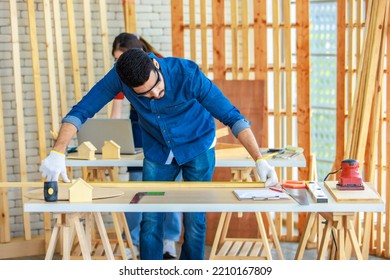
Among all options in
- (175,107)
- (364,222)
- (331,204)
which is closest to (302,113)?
(364,222)

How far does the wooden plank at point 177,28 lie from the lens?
7422 mm

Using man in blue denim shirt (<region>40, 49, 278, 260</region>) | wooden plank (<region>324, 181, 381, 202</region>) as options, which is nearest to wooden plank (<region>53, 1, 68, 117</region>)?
man in blue denim shirt (<region>40, 49, 278, 260</region>)

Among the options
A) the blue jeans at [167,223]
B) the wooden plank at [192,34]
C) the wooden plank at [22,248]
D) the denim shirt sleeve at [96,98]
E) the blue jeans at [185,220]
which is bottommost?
the wooden plank at [22,248]

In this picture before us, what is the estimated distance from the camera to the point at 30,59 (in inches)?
296

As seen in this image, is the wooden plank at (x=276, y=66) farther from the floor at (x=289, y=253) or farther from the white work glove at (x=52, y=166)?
the white work glove at (x=52, y=166)

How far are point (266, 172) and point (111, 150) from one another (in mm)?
1739

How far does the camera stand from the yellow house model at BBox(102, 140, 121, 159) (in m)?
6.19

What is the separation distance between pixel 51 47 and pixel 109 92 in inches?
91.3

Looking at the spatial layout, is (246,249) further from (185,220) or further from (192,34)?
(192,34)

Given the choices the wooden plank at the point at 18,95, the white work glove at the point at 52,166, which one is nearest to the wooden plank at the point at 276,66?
the wooden plank at the point at 18,95

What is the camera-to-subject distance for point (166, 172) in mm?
5418

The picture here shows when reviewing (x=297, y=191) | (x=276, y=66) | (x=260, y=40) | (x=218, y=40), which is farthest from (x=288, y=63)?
(x=297, y=191)

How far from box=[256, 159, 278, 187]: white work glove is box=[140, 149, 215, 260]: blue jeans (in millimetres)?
658

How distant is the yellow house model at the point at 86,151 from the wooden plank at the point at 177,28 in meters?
1.67
